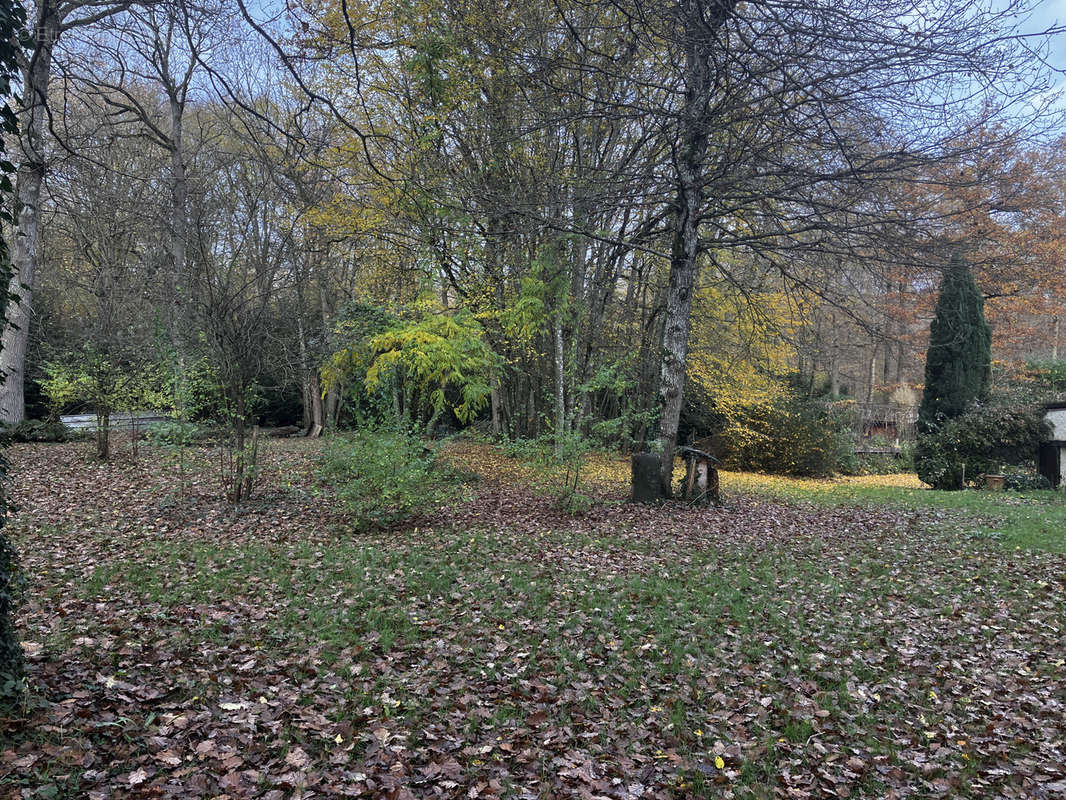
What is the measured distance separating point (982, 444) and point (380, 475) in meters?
13.1

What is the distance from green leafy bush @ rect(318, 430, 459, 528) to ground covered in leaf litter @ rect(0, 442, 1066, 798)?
426 mm

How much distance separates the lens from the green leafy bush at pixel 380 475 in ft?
25.0

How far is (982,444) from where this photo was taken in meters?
13.3

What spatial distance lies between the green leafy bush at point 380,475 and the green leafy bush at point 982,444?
12.0m

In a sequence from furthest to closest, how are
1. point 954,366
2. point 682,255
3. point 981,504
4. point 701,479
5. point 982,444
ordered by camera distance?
1. point 954,366
2. point 982,444
3. point 981,504
4. point 701,479
5. point 682,255

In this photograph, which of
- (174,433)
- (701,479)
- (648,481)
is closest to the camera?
(174,433)

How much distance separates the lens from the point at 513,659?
14.0 feet

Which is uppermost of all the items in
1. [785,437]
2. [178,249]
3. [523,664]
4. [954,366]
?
[178,249]

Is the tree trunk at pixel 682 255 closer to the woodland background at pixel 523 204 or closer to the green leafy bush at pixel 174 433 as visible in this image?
the woodland background at pixel 523 204

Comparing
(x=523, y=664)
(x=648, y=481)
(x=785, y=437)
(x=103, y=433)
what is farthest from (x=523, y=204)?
(x=785, y=437)

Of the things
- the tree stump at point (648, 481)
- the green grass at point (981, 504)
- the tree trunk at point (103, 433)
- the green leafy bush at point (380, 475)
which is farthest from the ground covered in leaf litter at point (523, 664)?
the tree trunk at point (103, 433)

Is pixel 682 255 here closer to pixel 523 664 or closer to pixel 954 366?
pixel 523 664

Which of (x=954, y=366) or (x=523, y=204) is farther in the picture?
(x=954, y=366)

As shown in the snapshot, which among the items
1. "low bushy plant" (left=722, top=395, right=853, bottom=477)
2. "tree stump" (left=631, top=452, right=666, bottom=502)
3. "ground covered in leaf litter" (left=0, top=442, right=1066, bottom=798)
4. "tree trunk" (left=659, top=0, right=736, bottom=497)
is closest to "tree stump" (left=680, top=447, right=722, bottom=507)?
"tree trunk" (left=659, top=0, right=736, bottom=497)
